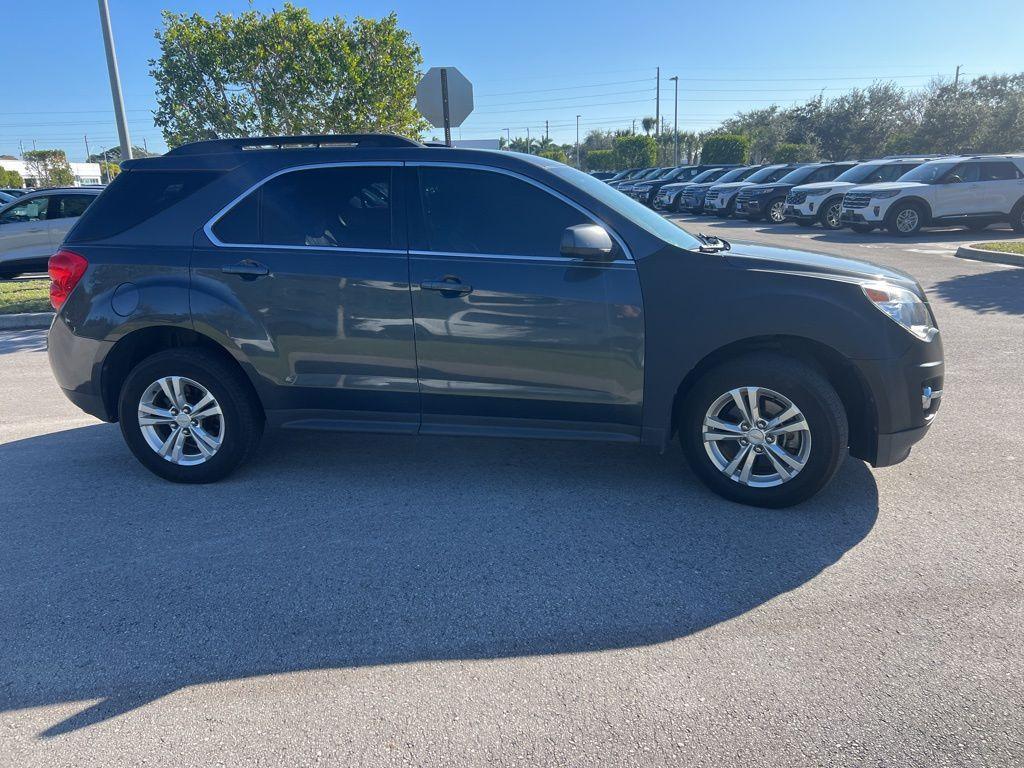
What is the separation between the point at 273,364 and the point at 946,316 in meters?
7.72

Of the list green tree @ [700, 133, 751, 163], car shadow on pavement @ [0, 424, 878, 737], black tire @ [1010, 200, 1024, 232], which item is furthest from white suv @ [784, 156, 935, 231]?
green tree @ [700, 133, 751, 163]

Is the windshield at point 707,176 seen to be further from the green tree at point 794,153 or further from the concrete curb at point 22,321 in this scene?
the concrete curb at point 22,321

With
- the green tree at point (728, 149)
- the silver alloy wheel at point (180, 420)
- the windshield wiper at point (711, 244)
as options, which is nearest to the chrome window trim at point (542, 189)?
the windshield wiper at point (711, 244)

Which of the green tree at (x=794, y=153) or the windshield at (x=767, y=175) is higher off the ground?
the green tree at (x=794, y=153)

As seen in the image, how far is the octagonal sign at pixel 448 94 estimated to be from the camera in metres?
9.86

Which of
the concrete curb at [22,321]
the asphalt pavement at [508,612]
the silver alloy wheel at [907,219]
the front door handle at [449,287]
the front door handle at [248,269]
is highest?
the front door handle at [248,269]

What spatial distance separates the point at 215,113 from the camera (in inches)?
661

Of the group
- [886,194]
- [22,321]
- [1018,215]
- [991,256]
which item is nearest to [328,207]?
[22,321]

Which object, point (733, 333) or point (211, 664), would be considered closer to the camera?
point (211, 664)

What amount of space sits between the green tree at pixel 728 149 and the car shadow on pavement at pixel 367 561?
48.9 m

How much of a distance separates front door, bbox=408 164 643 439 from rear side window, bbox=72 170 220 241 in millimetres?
1322

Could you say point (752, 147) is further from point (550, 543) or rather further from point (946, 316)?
point (550, 543)

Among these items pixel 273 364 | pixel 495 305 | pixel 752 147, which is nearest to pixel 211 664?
pixel 273 364

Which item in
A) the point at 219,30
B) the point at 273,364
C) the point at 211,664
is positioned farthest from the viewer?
the point at 219,30
